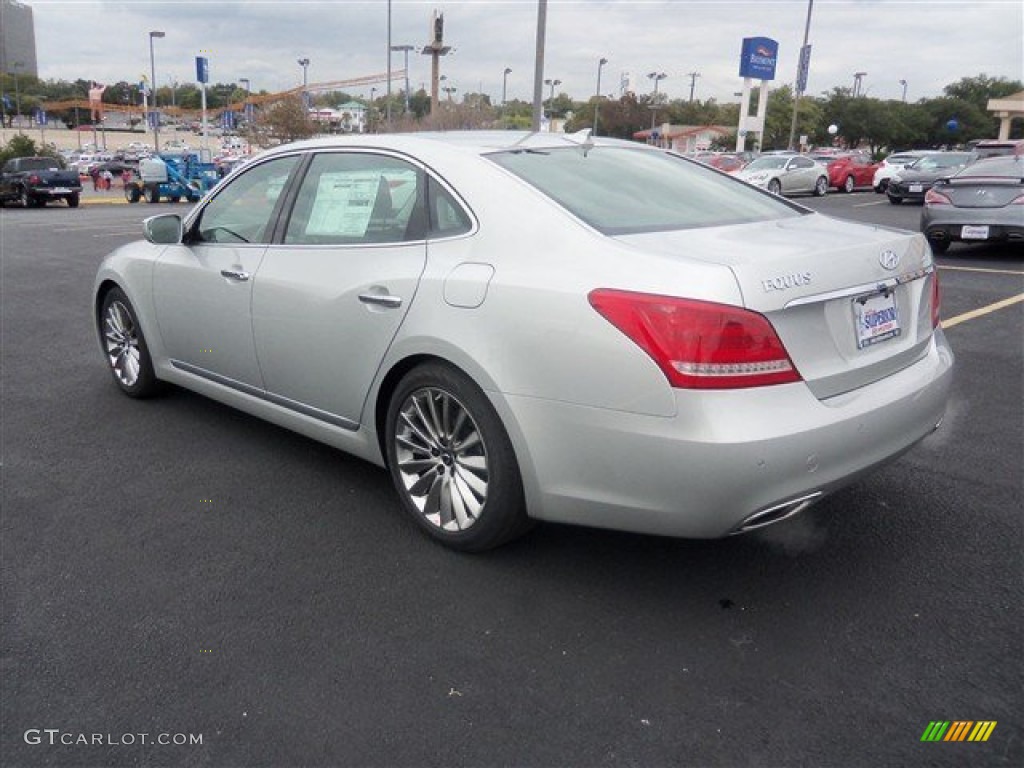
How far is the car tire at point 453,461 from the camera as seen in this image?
3.11 metres

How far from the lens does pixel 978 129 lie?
278 ft

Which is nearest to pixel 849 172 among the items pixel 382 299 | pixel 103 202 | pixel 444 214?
pixel 103 202

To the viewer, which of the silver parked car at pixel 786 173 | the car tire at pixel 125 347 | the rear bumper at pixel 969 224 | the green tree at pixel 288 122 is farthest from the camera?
the green tree at pixel 288 122

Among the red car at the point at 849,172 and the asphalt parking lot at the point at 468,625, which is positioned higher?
the red car at the point at 849,172

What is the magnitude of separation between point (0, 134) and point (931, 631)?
108 metres

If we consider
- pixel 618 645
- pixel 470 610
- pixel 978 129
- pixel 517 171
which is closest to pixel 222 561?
pixel 470 610

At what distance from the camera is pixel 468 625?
292 centimetres

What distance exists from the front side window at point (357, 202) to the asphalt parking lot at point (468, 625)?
1157 millimetres

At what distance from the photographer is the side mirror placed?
15.3 feet

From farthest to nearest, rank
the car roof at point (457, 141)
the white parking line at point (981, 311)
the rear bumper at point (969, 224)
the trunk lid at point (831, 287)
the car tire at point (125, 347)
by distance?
the rear bumper at point (969, 224) → the white parking line at point (981, 311) → the car tire at point (125, 347) → the car roof at point (457, 141) → the trunk lid at point (831, 287)

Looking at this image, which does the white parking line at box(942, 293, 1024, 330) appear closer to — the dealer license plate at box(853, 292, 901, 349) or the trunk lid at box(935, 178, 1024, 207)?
the trunk lid at box(935, 178, 1024, 207)

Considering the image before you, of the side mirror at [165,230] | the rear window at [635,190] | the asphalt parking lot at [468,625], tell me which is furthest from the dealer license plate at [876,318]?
the side mirror at [165,230]

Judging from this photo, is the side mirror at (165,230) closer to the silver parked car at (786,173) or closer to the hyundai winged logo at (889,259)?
the hyundai winged logo at (889,259)

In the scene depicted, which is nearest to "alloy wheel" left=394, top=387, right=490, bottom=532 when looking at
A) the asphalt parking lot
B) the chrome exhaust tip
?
the asphalt parking lot
